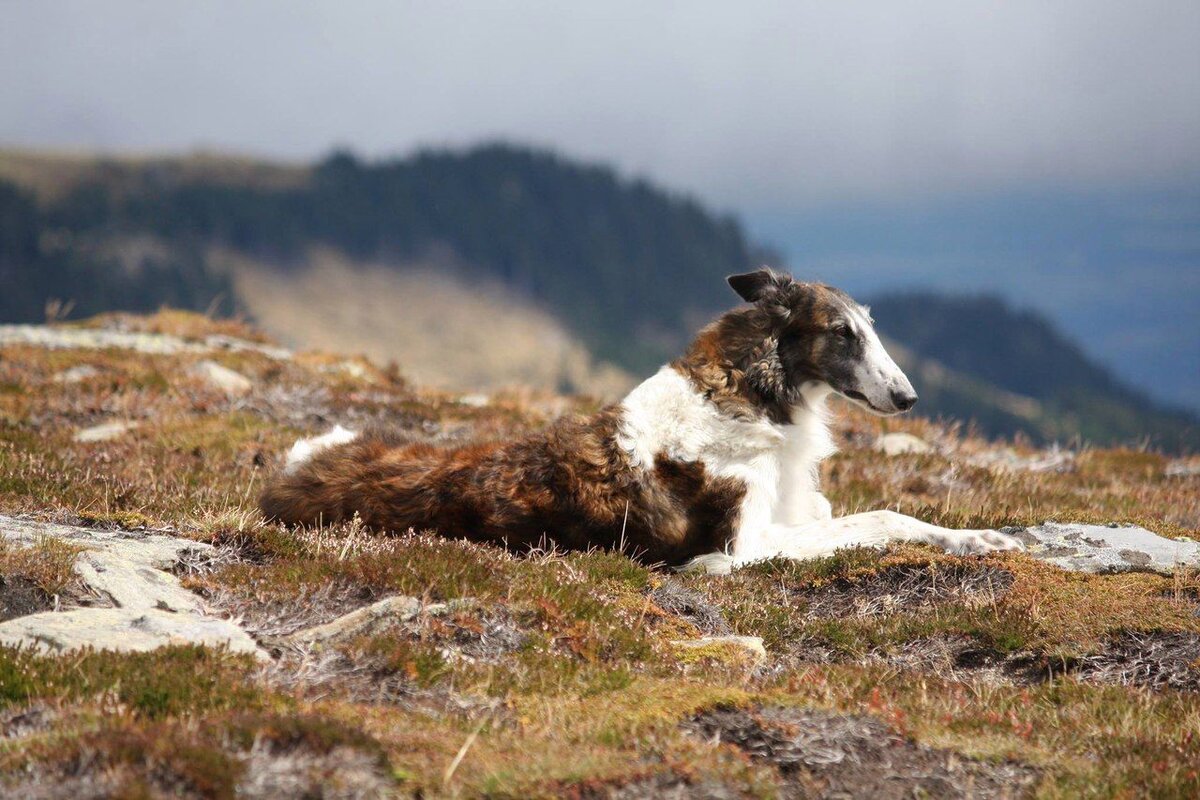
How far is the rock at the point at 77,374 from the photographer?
20516 mm

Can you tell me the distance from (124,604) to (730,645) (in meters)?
3.96

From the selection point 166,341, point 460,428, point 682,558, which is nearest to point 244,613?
point 682,558

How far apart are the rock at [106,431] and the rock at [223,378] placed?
2445mm

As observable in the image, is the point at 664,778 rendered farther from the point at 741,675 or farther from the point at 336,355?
the point at 336,355

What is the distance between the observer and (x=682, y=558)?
10.5 m

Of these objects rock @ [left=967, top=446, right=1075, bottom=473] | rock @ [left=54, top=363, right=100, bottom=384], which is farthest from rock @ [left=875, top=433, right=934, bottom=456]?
rock @ [left=54, top=363, right=100, bottom=384]

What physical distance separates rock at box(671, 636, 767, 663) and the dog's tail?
3693 millimetres

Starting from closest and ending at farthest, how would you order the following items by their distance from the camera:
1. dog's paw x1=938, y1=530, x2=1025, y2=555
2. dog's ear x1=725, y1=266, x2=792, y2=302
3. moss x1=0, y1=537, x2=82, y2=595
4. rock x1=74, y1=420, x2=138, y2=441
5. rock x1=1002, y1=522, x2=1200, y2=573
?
moss x1=0, y1=537, x2=82, y2=595
rock x1=1002, y1=522, x2=1200, y2=573
dog's paw x1=938, y1=530, x2=1025, y2=555
dog's ear x1=725, y1=266, x2=792, y2=302
rock x1=74, y1=420, x2=138, y2=441

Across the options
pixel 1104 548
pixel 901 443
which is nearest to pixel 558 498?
pixel 1104 548

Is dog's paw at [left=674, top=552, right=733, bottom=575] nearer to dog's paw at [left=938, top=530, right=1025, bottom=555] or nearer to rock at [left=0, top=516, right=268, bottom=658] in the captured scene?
dog's paw at [left=938, top=530, right=1025, bottom=555]

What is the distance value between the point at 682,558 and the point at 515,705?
374 centimetres

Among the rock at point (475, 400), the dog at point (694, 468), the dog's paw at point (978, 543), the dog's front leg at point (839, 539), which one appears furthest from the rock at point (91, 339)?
the dog's paw at point (978, 543)

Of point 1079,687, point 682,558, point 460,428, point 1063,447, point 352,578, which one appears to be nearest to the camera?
point 1079,687

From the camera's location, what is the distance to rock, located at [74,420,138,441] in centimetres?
1714
